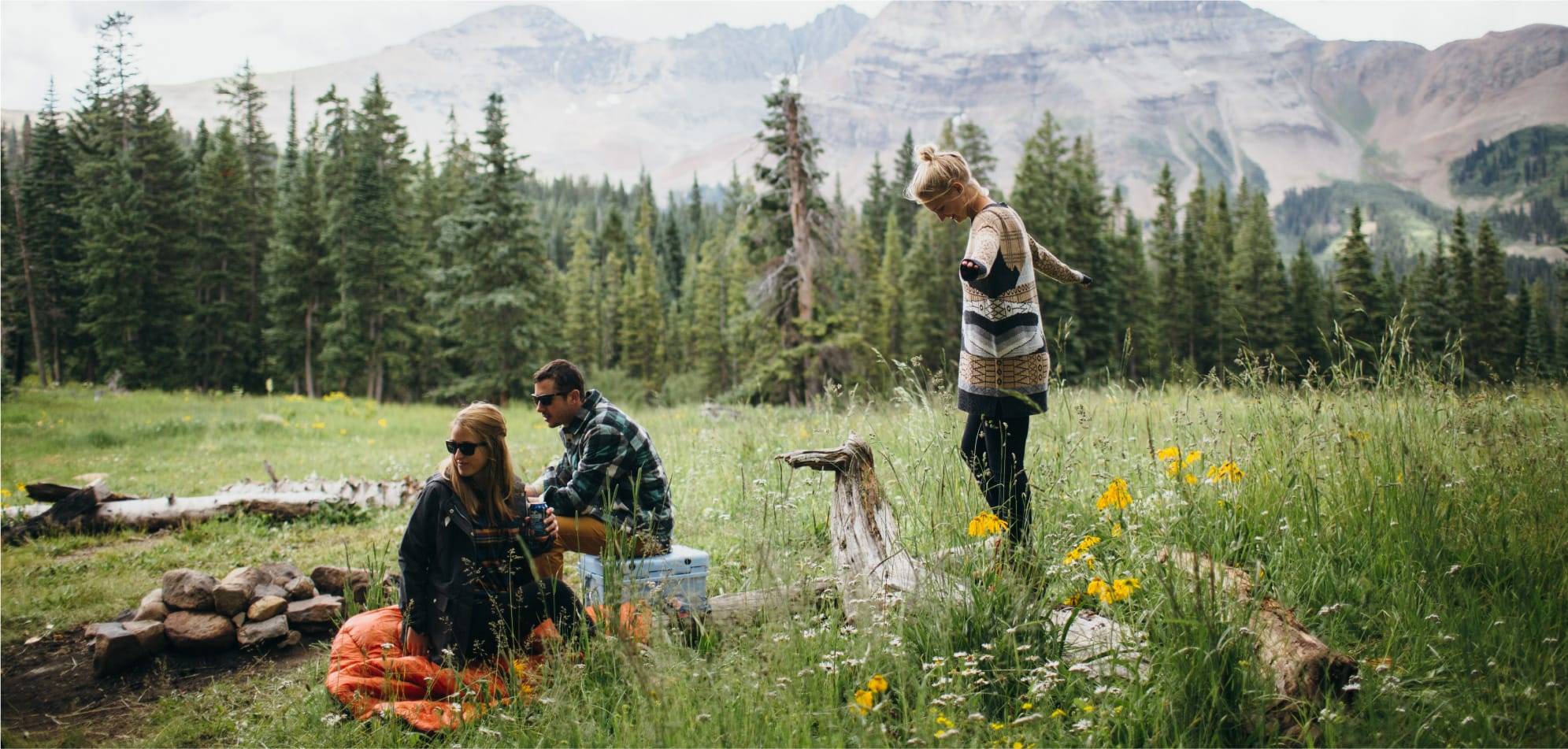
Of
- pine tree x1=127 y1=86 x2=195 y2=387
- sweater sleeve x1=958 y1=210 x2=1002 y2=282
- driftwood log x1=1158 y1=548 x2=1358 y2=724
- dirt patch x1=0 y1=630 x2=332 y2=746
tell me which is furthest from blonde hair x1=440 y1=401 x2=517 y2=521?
pine tree x1=127 y1=86 x2=195 y2=387

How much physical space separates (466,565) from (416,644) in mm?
557

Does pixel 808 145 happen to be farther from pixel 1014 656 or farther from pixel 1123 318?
pixel 1123 318

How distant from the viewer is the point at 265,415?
1728 centimetres

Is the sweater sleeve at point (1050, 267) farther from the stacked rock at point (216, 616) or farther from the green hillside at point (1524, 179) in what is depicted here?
the green hillside at point (1524, 179)

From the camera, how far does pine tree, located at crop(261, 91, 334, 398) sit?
42062 mm

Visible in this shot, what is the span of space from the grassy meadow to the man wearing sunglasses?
30.5 inches

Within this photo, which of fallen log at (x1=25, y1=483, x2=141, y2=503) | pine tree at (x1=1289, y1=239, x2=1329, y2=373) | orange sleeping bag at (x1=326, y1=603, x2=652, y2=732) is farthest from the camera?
pine tree at (x1=1289, y1=239, x2=1329, y2=373)

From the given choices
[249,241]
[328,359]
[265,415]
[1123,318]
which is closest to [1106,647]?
[265,415]

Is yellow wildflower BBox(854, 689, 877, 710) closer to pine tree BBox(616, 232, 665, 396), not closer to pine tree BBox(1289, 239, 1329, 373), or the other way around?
pine tree BBox(1289, 239, 1329, 373)

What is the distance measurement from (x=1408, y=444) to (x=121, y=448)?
17.0 metres

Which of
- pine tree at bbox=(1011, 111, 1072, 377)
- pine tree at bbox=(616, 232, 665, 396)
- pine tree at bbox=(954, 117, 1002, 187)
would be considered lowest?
pine tree at bbox=(616, 232, 665, 396)

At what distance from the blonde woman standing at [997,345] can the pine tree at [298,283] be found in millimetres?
44301

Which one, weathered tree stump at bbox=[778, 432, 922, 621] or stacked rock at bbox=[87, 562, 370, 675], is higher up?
weathered tree stump at bbox=[778, 432, 922, 621]

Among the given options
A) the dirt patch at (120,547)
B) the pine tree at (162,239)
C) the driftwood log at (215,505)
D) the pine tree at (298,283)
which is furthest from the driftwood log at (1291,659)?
the pine tree at (162,239)
